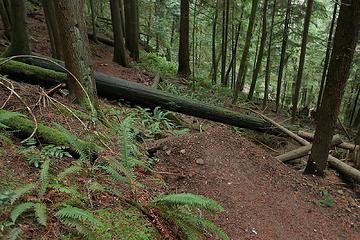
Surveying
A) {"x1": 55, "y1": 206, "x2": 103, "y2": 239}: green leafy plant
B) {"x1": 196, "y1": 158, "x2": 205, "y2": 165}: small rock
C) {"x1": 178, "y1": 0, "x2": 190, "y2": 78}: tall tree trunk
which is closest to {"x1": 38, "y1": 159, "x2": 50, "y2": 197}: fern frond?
{"x1": 55, "y1": 206, "x2": 103, "y2": 239}: green leafy plant

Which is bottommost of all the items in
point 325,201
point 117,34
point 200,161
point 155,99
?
point 325,201

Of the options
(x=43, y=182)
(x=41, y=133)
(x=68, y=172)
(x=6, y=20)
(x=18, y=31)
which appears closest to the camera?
(x=43, y=182)

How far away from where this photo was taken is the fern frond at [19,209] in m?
2.94

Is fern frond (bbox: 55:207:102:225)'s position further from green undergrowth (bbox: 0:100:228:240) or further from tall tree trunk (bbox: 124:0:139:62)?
tall tree trunk (bbox: 124:0:139:62)

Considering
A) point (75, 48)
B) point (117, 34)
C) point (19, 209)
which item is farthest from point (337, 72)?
point (117, 34)

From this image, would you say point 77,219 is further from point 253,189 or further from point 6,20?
point 6,20

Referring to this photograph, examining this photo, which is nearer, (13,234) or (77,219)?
(13,234)

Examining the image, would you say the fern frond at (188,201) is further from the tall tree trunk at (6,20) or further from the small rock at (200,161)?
the tall tree trunk at (6,20)

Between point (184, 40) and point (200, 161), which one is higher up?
point (184, 40)

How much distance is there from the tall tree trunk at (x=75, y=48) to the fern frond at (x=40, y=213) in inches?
156

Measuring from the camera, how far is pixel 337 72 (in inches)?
271

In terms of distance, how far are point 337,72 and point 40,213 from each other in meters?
6.09

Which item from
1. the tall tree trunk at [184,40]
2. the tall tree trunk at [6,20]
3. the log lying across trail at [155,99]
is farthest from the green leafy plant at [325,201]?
the tall tree trunk at [6,20]

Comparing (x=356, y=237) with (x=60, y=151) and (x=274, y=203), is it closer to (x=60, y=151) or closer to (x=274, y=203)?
(x=274, y=203)
